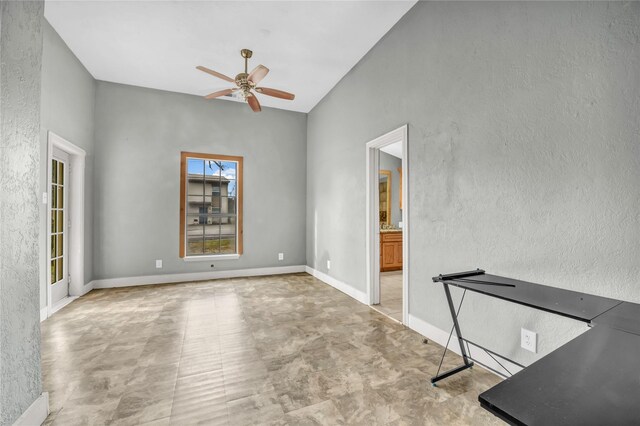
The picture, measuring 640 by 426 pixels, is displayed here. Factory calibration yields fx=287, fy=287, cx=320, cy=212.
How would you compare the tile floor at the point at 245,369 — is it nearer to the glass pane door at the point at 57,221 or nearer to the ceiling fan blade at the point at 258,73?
the glass pane door at the point at 57,221

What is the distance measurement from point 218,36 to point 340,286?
3.76 meters

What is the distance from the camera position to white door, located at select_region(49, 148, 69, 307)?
145 inches

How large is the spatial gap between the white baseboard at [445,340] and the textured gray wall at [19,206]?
9.45 ft

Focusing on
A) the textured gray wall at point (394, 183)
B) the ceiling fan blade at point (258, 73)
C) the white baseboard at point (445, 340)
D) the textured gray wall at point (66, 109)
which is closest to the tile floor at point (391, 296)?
the white baseboard at point (445, 340)

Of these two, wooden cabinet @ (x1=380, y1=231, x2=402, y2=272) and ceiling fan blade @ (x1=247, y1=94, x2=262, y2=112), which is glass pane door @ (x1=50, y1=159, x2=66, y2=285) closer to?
ceiling fan blade @ (x1=247, y1=94, x2=262, y2=112)

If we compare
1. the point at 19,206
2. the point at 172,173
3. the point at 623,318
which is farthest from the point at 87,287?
the point at 623,318

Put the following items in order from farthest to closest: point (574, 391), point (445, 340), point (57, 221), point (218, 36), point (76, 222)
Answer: point (76, 222) → point (57, 221) → point (218, 36) → point (445, 340) → point (574, 391)

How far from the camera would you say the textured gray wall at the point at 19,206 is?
1.41 meters

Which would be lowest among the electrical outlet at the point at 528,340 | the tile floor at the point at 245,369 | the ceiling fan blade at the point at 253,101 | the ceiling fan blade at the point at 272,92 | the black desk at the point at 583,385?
the tile floor at the point at 245,369

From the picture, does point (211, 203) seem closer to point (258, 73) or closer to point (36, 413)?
point (258, 73)

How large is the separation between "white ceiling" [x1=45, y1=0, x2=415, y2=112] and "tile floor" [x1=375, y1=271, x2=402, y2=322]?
11.0ft

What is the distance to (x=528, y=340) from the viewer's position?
191 centimetres

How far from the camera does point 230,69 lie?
4.18m

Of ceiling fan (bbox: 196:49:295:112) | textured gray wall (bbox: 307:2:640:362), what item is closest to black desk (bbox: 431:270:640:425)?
textured gray wall (bbox: 307:2:640:362)
